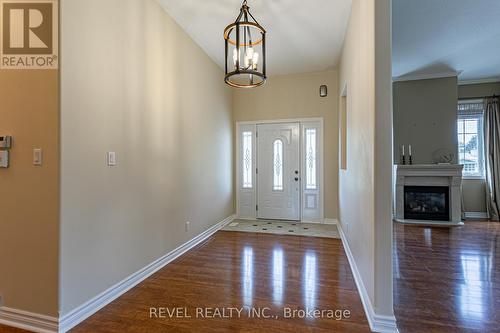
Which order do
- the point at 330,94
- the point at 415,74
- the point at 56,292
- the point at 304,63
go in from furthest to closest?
the point at 415,74
the point at 330,94
the point at 304,63
the point at 56,292

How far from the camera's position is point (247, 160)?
553cm

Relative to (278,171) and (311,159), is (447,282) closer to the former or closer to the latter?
(311,159)

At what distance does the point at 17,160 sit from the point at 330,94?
4815 mm

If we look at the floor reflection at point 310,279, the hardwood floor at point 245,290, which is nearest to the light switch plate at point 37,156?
the hardwood floor at point 245,290

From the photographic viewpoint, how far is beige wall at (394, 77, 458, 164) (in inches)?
216

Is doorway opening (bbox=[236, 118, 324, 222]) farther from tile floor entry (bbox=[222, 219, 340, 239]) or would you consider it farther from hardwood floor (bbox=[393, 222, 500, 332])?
hardwood floor (bbox=[393, 222, 500, 332])

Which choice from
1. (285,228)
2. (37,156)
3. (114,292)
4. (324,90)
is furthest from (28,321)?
(324,90)

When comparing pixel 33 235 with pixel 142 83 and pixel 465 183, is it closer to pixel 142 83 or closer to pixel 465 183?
pixel 142 83

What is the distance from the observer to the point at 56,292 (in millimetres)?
1803

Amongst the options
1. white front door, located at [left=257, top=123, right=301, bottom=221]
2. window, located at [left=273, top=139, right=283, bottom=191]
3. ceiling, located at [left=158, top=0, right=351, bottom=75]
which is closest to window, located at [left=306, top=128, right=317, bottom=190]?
white front door, located at [left=257, top=123, right=301, bottom=221]

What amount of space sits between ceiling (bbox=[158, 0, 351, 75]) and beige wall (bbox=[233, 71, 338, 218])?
0.60 meters

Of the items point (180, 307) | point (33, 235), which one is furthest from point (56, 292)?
point (180, 307)

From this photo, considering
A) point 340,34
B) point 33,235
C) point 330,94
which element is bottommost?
point 33,235

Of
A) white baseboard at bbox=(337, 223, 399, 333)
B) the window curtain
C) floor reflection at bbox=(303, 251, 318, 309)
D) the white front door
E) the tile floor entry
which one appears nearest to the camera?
white baseboard at bbox=(337, 223, 399, 333)
